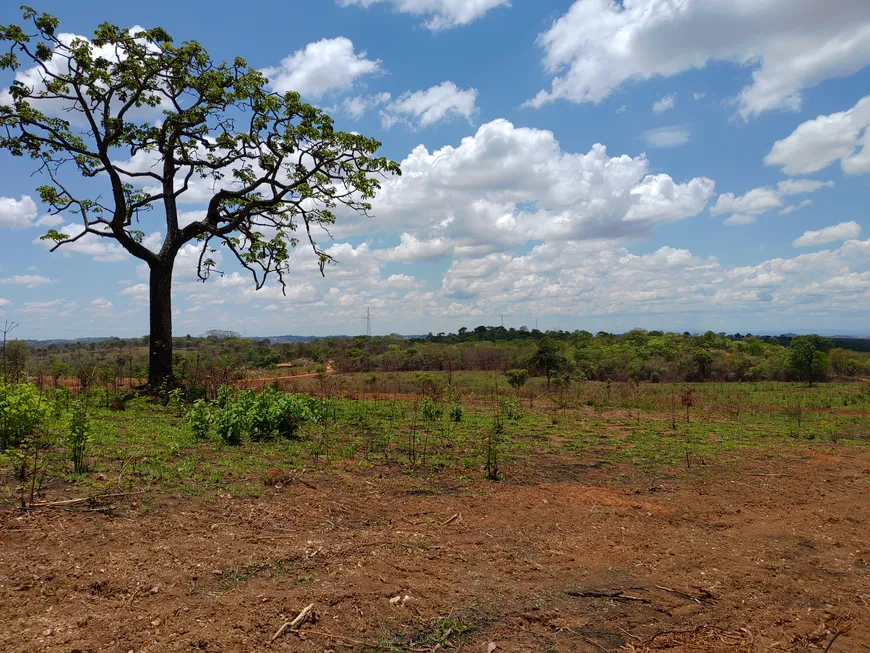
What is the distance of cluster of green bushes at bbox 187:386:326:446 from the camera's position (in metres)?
8.84

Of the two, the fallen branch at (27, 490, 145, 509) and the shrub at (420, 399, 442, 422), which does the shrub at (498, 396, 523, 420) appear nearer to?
the shrub at (420, 399, 442, 422)

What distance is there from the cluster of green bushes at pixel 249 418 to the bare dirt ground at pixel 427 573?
8.57 feet

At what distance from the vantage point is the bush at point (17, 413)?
21.9 feet

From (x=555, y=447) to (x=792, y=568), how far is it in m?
6.31

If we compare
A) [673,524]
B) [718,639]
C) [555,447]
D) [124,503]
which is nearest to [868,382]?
[555,447]

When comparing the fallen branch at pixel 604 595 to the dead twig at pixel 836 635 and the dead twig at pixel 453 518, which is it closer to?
the dead twig at pixel 836 635

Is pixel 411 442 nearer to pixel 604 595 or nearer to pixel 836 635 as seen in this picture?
pixel 604 595

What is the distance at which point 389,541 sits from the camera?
5109 mm

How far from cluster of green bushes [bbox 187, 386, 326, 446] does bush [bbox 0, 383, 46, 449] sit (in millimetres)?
2262

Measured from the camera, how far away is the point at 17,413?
673 centimetres

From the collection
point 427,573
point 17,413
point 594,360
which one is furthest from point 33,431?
point 594,360

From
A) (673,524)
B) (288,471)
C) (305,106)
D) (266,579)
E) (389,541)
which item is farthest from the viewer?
(305,106)

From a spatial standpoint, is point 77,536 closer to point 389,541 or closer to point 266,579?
point 266,579

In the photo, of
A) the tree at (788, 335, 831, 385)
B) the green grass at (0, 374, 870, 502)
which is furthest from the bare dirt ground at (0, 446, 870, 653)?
the tree at (788, 335, 831, 385)
